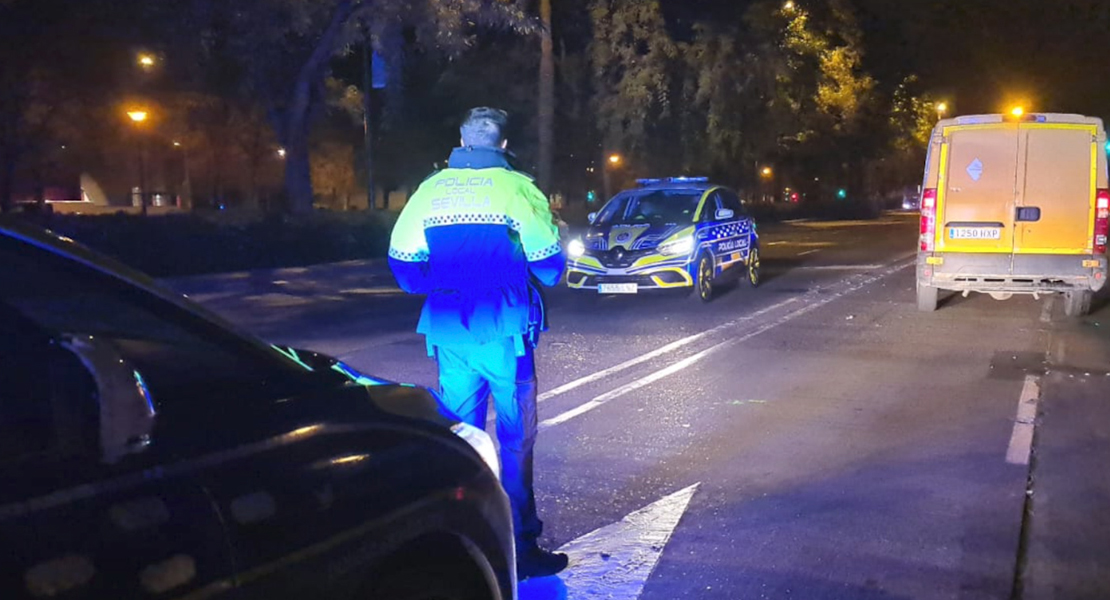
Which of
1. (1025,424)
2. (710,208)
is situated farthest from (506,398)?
(710,208)

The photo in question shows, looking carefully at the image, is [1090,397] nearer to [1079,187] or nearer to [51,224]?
[1079,187]

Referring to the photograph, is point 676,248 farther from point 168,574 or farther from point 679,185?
point 168,574

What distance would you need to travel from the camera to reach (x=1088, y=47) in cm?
4922

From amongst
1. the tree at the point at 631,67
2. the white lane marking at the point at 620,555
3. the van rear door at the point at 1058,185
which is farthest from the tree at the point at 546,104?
the white lane marking at the point at 620,555

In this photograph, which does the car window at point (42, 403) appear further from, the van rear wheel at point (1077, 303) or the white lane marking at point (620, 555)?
the van rear wheel at point (1077, 303)

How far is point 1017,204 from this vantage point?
39.3 ft

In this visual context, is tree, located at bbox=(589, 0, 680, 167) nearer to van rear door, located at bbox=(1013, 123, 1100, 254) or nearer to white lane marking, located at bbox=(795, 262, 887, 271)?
white lane marking, located at bbox=(795, 262, 887, 271)

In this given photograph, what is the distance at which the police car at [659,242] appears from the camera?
13.9m

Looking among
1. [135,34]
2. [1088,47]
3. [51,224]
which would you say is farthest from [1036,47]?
[51,224]

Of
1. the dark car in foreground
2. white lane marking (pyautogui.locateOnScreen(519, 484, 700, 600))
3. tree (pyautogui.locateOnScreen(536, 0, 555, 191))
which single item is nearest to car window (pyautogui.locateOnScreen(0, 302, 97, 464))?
the dark car in foreground

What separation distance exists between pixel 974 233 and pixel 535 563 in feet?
30.3

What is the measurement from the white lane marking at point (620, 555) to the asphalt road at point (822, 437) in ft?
0.12

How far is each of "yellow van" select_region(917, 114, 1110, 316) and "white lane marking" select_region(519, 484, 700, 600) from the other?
25.6ft

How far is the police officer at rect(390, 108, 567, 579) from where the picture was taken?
4.17 metres
